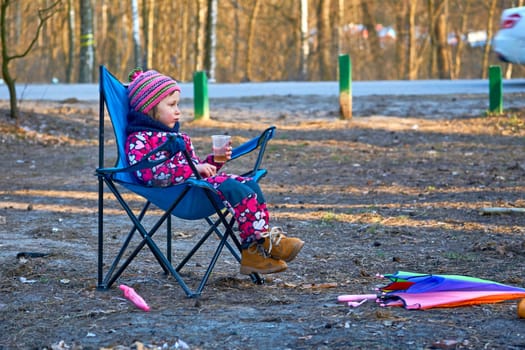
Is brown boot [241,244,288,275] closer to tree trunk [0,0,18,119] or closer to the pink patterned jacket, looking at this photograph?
the pink patterned jacket

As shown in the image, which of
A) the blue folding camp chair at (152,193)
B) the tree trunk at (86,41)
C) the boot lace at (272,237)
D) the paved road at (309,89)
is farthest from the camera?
the tree trunk at (86,41)

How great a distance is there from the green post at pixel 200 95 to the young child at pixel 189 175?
8.13 meters

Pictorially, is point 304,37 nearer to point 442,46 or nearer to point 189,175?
point 442,46

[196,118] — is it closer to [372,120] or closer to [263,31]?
[372,120]

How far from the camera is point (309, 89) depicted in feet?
56.3

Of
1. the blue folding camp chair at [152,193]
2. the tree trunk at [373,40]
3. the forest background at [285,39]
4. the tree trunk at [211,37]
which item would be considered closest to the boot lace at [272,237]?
the blue folding camp chair at [152,193]

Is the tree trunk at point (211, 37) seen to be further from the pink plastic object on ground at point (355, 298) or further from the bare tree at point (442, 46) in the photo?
the pink plastic object on ground at point (355, 298)

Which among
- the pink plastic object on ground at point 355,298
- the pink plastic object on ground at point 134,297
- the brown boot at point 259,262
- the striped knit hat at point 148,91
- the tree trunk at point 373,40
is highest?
the tree trunk at point 373,40

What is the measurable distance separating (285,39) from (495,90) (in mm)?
26631

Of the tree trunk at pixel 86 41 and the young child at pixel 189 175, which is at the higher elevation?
the tree trunk at pixel 86 41

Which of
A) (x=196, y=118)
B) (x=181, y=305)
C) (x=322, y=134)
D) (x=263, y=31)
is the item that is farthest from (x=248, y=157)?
(x=263, y=31)

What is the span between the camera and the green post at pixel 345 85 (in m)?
13.1

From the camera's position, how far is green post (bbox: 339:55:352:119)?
515 inches

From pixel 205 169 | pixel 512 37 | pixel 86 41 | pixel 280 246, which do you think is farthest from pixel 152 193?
pixel 86 41
